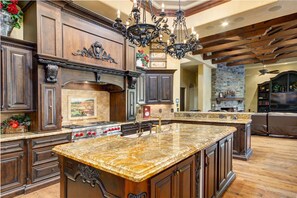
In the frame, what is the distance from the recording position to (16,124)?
2.99 meters

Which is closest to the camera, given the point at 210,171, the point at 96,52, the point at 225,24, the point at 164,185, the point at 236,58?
the point at 164,185

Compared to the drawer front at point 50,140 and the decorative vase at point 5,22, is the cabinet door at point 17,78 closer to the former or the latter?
the decorative vase at point 5,22

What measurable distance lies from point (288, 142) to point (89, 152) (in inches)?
277

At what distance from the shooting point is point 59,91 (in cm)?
330

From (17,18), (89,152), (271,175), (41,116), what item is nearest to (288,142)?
(271,175)

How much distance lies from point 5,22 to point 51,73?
104cm

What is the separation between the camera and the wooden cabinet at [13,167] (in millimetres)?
2576

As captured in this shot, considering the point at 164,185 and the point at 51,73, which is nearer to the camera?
the point at 164,185

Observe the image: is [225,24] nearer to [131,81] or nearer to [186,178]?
[131,81]

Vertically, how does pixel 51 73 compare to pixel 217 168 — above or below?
above

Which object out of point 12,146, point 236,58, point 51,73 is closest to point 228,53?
point 236,58

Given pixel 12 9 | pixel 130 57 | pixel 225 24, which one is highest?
pixel 225 24

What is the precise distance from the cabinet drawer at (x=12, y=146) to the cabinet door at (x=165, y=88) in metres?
4.01

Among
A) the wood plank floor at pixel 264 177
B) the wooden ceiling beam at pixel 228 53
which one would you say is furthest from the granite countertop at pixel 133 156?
the wooden ceiling beam at pixel 228 53
